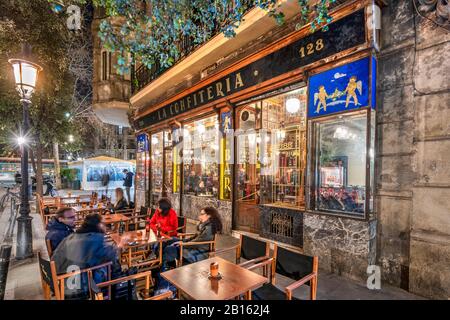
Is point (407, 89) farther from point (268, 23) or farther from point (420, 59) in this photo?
point (268, 23)

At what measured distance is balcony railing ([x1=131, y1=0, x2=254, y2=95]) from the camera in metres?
7.47

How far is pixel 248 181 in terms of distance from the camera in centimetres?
780

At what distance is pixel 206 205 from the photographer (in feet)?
27.9

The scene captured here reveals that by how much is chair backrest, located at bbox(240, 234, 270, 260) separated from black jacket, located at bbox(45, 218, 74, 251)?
9.80 ft

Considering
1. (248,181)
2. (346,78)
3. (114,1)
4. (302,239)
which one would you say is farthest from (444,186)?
(114,1)

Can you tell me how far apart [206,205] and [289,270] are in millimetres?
5471

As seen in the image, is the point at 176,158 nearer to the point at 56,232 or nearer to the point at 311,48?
the point at 56,232

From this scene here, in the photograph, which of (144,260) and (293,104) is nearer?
(144,260)

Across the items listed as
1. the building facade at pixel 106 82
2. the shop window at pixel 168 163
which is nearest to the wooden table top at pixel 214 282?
the shop window at pixel 168 163

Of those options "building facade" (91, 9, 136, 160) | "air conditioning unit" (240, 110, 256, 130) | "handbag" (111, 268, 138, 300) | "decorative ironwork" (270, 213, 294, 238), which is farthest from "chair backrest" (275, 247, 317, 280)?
"building facade" (91, 9, 136, 160)


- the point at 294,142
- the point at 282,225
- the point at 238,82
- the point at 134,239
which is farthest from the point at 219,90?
the point at 134,239

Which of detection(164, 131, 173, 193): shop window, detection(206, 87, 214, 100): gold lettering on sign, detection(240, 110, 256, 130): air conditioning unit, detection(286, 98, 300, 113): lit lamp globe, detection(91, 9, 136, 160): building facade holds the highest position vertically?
detection(91, 9, 136, 160): building facade

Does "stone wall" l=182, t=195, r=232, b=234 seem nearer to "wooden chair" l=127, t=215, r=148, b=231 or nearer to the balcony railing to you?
"wooden chair" l=127, t=215, r=148, b=231
